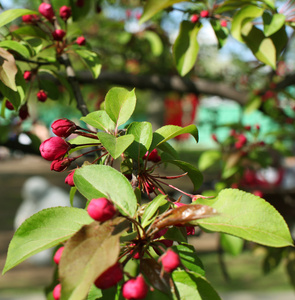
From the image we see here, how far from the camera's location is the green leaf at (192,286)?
67 centimetres

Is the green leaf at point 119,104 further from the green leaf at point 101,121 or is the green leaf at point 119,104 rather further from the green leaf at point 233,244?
the green leaf at point 233,244

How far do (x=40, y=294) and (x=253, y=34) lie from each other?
385cm

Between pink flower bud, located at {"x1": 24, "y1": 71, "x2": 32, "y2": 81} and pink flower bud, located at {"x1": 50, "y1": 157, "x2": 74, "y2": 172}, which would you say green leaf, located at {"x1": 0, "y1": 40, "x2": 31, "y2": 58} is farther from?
pink flower bud, located at {"x1": 50, "y1": 157, "x2": 74, "y2": 172}

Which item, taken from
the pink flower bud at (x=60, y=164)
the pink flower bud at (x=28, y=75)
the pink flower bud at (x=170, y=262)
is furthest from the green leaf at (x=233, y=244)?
the pink flower bud at (x=170, y=262)

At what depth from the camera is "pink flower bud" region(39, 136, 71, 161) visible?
31.2 inches

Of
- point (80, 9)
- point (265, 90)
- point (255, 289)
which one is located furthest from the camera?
point (255, 289)

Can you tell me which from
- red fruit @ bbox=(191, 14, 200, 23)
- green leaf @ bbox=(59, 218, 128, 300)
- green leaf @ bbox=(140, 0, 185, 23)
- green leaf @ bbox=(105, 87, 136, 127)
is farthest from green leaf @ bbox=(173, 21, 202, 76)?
green leaf @ bbox=(59, 218, 128, 300)

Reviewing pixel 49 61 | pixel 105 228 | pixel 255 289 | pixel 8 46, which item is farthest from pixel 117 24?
pixel 255 289

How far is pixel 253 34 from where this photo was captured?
1.25m

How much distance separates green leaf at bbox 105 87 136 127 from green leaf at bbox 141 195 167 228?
0.22 metres

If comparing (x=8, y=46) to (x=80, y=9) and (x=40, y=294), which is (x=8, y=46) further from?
(x=40, y=294)

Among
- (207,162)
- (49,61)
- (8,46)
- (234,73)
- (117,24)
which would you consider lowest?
(234,73)

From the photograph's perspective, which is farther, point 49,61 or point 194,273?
point 49,61

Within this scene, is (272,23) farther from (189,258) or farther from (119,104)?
(189,258)
